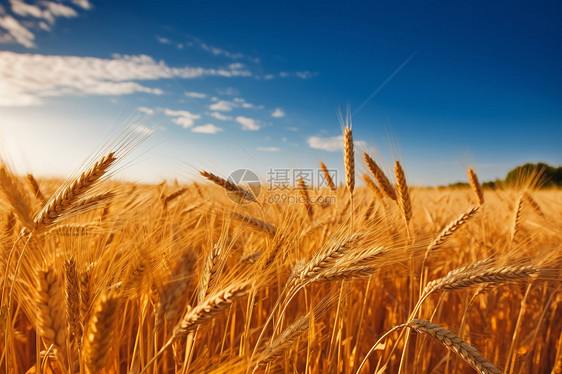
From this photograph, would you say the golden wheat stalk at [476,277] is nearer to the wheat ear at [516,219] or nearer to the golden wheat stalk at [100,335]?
the golden wheat stalk at [100,335]

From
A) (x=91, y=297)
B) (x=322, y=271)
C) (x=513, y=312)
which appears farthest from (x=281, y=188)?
(x=513, y=312)

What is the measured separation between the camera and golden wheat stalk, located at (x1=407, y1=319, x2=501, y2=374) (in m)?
0.94

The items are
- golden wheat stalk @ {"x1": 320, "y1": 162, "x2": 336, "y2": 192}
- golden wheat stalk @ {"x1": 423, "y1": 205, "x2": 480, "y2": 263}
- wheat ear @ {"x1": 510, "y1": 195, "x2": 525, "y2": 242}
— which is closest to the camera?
golden wheat stalk @ {"x1": 423, "y1": 205, "x2": 480, "y2": 263}

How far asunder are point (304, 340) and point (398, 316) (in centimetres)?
119

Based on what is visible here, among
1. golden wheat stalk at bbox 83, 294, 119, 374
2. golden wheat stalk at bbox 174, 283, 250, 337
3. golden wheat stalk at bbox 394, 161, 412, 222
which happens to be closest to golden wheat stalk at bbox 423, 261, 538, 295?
golden wheat stalk at bbox 394, 161, 412, 222

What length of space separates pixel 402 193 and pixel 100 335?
172 cm

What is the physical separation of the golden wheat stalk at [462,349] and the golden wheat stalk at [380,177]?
1.20 meters

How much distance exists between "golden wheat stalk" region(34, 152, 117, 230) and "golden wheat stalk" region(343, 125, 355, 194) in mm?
1318

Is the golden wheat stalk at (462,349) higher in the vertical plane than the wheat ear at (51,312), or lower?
lower

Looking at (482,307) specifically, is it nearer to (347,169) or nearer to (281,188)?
(347,169)

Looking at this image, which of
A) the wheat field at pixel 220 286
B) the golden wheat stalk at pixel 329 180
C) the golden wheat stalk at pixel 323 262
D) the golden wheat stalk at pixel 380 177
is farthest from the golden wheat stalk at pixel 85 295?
the golden wheat stalk at pixel 329 180

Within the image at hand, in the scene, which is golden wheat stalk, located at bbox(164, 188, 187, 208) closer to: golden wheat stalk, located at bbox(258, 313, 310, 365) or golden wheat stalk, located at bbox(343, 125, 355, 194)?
golden wheat stalk, located at bbox(343, 125, 355, 194)

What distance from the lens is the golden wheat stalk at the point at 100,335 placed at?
811 mm

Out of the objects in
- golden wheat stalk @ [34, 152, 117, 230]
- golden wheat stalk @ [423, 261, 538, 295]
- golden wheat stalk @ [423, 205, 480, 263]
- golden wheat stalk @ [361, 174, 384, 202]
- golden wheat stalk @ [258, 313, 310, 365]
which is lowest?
golden wheat stalk @ [258, 313, 310, 365]
